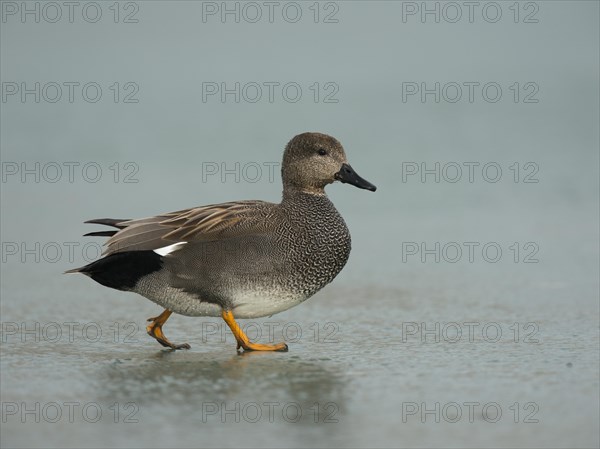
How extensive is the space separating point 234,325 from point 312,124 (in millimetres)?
5745

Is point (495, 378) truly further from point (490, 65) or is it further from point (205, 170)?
point (490, 65)

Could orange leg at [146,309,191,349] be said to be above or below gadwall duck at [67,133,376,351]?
below

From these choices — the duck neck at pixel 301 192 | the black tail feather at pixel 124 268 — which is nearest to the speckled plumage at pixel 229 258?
the black tail feather at pixel 124 268

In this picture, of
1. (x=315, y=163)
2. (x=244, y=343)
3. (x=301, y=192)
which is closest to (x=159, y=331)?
(x=244, y=343)

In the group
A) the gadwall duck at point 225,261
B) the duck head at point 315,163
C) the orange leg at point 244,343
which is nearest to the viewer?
the orange leg at point 244,343

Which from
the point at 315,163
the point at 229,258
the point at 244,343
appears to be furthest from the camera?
the point at 315,163

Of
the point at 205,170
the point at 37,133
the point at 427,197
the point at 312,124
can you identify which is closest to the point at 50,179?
the point at 37,133

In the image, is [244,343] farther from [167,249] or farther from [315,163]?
[315,163]

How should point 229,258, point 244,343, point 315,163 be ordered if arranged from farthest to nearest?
point 315,163
point 229,258
point 244,343

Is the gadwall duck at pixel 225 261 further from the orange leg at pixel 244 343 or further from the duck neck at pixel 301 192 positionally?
the duck neck at pixel 301 192

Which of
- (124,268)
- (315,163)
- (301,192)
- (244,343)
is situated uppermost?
(315,163)

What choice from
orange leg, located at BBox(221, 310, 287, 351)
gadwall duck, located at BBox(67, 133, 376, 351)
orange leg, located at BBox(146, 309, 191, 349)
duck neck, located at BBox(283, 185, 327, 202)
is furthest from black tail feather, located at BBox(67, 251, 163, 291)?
duck neck, located at BBox(283, 185, 327, 202)

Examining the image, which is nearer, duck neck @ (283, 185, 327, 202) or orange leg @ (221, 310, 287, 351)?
orange leg @ (221, 310, 287, 351)

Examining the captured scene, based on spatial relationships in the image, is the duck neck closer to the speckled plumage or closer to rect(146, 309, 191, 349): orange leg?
the speckled plumage
